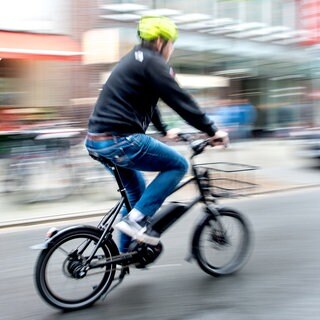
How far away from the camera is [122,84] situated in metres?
3.79

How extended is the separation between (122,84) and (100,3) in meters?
13.0

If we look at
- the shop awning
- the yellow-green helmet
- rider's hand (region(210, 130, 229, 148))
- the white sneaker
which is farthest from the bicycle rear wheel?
the shop awning

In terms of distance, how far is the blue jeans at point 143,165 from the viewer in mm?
3805

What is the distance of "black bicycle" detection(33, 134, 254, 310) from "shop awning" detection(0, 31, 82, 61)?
31.5ft

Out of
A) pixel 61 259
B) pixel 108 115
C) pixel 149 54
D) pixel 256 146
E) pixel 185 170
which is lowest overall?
pixel 256 146

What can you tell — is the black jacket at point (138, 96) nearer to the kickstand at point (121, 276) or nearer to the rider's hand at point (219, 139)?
the rider's hand at point (219, 139)

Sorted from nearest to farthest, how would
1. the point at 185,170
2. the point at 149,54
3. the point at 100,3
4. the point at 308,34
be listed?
the point at 149,54, the point at 185,170, the point at 100,3, the point at 308,34

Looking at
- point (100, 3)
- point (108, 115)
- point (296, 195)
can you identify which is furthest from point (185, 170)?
point (100, 3)

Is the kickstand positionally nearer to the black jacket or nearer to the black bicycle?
the black bicycle

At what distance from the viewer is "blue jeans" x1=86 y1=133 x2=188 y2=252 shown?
12.5ft

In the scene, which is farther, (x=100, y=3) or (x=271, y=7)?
(x=271, y=7)

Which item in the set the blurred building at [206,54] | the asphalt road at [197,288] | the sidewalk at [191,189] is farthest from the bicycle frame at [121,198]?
the blurred building at [206,54]

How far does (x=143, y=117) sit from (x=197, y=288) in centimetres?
133

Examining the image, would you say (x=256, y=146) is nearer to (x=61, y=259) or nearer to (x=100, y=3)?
(x=100, y=3)
